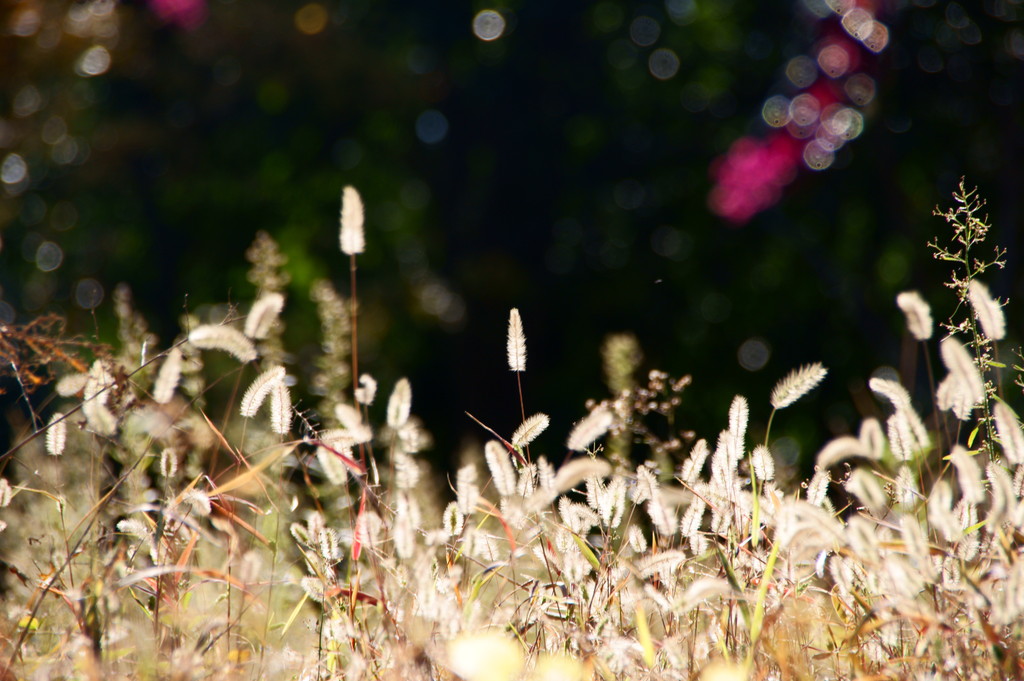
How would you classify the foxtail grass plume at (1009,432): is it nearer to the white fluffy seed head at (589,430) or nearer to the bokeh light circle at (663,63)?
the white fluffy seed head at (589,430)

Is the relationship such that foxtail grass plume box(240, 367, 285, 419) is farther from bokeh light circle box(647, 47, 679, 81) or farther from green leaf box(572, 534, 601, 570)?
bokeh light circle box(647, 47, 679, 81)

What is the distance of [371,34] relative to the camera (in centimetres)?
1038

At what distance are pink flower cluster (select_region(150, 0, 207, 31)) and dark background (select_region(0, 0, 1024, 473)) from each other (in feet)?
0.14

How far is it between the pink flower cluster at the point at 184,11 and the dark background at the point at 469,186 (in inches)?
1.7

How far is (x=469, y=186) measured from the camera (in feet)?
34.9

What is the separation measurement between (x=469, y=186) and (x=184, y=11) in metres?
3.54

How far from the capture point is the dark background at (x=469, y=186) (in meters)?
8.85

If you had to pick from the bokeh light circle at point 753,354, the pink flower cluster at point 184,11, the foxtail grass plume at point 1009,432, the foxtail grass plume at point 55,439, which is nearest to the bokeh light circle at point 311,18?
the pink flower cluster at point 184,11

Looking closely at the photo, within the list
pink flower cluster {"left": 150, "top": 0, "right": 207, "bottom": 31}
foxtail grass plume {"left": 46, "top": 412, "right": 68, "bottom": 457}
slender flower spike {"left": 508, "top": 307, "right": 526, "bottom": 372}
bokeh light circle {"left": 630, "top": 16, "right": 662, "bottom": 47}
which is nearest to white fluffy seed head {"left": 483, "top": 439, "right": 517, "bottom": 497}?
slender flower spike {"left": 508, "top": 307, "right": 526, "bottom": 372}

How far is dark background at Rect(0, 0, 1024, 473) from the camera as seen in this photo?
8.85 metres

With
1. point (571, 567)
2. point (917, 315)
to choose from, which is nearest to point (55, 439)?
point (571, 567)

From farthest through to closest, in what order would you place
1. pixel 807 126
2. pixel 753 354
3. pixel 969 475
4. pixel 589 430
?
pixel 753 354 → pixel 807 126 → pixel 589 430 → pixel 969 475

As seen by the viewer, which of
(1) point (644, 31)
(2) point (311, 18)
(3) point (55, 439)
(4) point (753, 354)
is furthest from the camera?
(1) point (644, 31)

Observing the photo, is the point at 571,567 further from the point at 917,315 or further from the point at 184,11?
the point at 184,11
